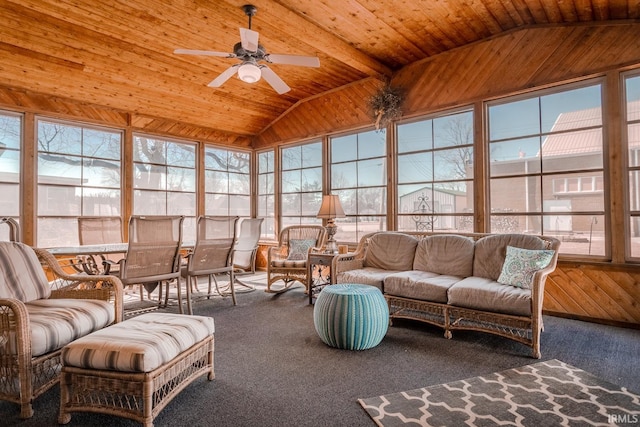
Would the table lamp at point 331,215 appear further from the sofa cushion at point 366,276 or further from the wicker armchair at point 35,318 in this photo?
the wicker armchair at point 35,318

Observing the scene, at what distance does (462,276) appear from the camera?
3.65 metres

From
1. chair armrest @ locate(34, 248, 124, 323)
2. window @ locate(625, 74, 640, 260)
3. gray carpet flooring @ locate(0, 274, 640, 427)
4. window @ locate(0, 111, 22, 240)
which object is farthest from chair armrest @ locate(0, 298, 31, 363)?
window @ locate(625, 74, 640, 260)

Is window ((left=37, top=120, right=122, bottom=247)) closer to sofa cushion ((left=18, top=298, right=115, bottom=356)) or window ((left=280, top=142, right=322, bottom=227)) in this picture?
window ((left=280, top=142, right=322, bottom=227))

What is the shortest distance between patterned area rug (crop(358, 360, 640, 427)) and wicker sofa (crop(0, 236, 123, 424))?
5.59 feet

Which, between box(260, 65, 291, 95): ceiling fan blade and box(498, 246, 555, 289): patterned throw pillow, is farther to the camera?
box(260, 65, 291, 95): ceiling fan blade

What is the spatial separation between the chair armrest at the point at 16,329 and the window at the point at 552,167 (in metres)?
4.41

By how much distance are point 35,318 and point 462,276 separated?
11.0 ft

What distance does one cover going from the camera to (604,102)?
373 centimetres

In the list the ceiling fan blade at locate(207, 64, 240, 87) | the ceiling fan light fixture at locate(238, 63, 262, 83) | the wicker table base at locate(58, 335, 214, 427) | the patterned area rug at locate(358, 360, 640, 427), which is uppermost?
the ceiling fan blade at locate(207, 64, 240, 87)

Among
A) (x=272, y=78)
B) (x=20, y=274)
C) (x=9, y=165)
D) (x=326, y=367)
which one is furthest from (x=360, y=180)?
(x=9, y=165)

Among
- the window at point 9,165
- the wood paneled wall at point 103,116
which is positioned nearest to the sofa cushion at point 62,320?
the window at point 9,165

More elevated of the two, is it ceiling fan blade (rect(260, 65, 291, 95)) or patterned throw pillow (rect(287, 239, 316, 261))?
ceiling fan blade (rect(260, 65, 291, 95))

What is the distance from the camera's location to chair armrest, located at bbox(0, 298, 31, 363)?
1881 millimetres

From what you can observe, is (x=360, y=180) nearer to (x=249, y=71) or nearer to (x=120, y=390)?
(x=249, y=71)
